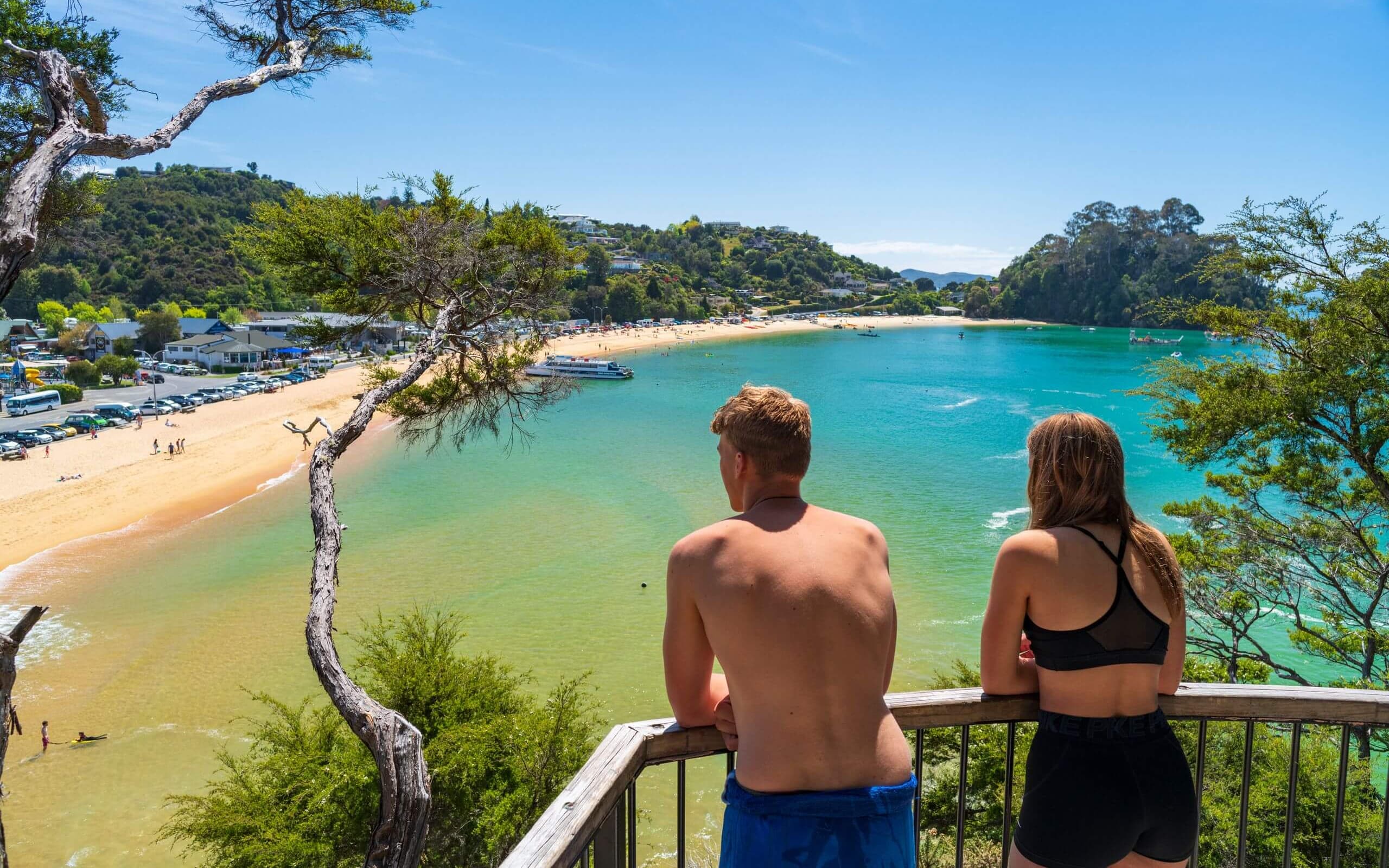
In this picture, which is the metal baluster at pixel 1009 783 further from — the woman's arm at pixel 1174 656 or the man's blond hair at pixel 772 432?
the man's blond hair at pixel 772 432

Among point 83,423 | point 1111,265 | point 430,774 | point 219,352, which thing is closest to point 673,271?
point 1111,265

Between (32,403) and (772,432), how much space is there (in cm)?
5643

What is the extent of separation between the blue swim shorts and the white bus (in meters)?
55.4

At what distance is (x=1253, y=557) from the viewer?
11750 millimetres

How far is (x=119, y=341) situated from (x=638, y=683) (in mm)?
64136

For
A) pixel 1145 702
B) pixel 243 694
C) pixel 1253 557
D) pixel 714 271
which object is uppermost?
pixel 714 271

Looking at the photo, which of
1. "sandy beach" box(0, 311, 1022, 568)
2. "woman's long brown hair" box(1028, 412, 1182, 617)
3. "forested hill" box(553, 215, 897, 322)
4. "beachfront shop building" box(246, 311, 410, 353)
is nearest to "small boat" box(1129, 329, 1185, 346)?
"forested hill" box(553, 215, 897, 322)

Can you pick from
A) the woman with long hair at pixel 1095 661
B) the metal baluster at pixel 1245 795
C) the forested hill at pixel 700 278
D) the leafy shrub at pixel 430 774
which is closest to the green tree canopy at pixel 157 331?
the forested hill at pixel 700 278

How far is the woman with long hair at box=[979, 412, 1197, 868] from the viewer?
2.03 m

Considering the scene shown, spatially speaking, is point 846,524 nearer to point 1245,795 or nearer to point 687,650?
point 687,650

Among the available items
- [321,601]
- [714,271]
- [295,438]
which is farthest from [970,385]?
[714,271]

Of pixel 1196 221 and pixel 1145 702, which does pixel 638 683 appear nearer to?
pixel 1145 702

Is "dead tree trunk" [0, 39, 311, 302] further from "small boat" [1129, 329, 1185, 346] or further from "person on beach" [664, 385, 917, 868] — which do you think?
"small boat" [1129, 329, 1185, 346]

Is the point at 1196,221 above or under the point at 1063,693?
above
